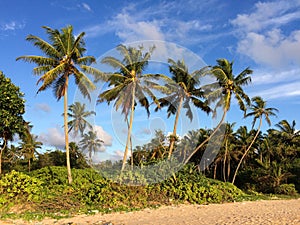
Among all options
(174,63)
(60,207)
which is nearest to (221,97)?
(174,63)

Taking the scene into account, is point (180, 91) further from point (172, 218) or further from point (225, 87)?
point (172, 218)

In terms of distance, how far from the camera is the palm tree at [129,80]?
20516mm

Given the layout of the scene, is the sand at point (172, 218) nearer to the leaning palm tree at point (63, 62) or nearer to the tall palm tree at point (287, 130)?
the leaning palm tree at point (63, 62)

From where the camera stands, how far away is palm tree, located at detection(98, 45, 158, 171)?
20.5 metres

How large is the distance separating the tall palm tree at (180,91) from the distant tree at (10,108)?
10.1 meters

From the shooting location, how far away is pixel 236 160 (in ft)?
126

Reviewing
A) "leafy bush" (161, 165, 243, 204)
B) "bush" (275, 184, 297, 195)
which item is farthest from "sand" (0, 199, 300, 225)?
"bush" (275, 184, 297, 195)

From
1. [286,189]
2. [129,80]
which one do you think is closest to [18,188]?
[129,80]

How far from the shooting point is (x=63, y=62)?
19578 millimetres

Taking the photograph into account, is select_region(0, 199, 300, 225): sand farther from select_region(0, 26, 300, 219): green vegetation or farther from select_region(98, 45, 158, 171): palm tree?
select_region(98, 45, 158, 171): palm tree

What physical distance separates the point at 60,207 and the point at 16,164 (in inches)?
1107

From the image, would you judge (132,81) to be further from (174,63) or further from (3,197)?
(3,197)

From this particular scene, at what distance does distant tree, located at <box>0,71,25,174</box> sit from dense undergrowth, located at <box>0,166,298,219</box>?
476cm

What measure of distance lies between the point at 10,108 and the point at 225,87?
1592 centimetres
